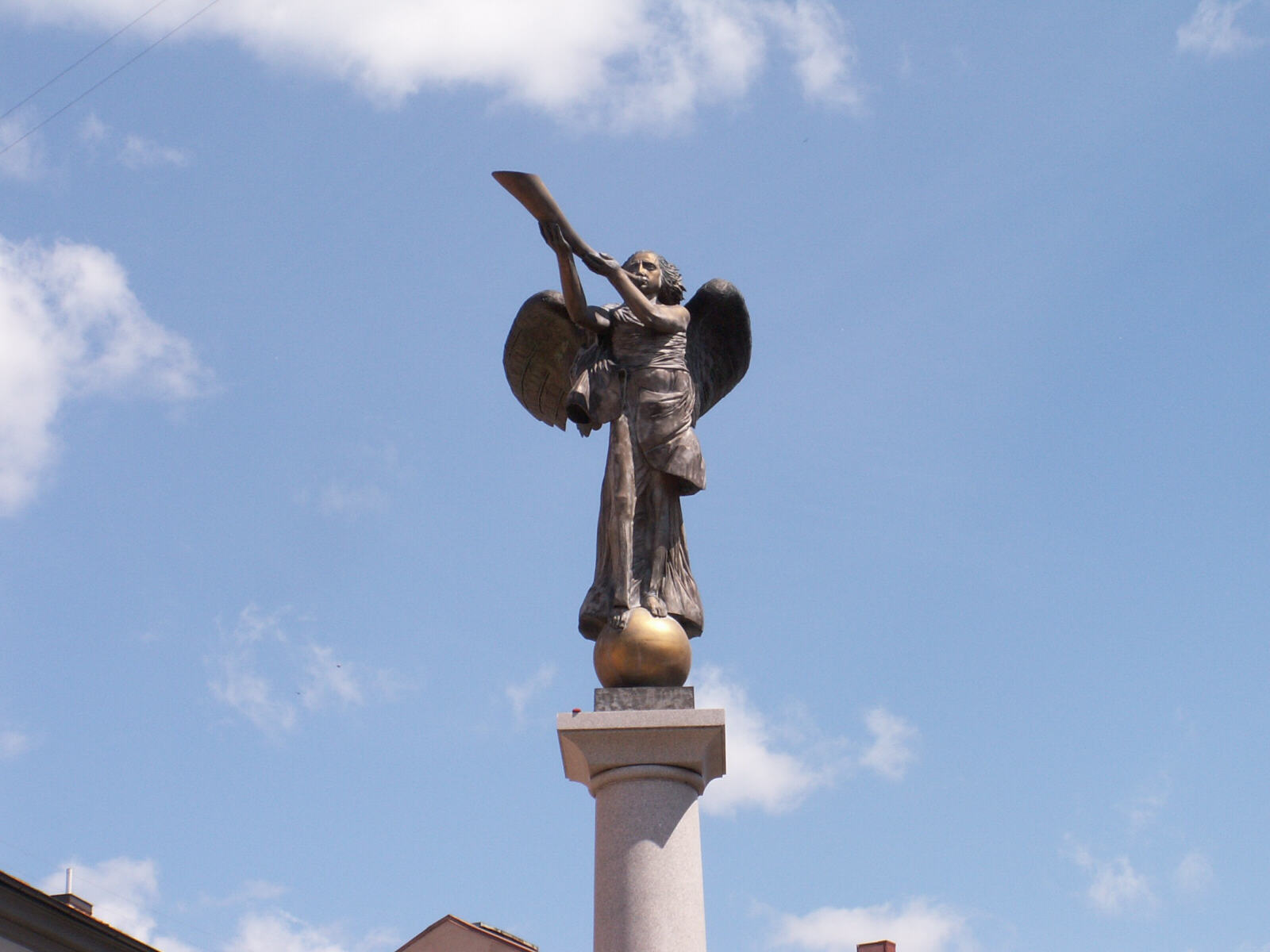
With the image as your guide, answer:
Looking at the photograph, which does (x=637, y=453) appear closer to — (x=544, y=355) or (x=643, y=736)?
(x=544, y=355)

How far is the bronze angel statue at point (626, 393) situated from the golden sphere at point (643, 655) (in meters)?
0.09

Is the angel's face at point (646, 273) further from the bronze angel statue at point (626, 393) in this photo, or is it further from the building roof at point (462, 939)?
the building roof at point (462, 939)

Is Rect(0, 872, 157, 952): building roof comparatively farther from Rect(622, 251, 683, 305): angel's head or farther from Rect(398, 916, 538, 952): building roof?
Rect(622, 251, 683, 305): angel's head

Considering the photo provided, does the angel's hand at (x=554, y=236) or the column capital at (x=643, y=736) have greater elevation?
the angel's hand at (x=554, y=236)

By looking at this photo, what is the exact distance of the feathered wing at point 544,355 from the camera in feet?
29.9

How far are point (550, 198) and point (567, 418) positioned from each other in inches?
52.1

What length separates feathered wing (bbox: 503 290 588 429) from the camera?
359 inches

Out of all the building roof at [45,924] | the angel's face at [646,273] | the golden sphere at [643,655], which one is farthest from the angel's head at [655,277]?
the building roof at [45,924]

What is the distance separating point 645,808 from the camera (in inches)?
300

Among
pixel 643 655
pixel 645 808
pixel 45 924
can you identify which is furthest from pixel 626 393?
pixel 45 924

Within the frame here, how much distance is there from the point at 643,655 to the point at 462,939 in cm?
1546

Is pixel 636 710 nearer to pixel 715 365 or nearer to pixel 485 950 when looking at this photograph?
pixel 715 365

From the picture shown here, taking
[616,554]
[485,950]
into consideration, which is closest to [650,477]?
[616,554]

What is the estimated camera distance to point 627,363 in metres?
8.86
